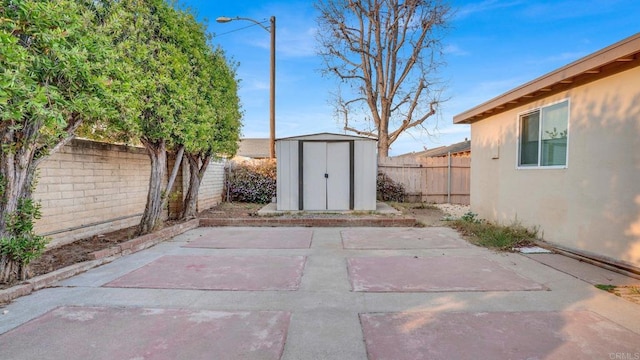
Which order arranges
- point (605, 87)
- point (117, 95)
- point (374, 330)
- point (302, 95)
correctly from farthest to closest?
1. point (302, 95)
2. point (605, 87)
3. point (117, 95)
4. point (374, 330)

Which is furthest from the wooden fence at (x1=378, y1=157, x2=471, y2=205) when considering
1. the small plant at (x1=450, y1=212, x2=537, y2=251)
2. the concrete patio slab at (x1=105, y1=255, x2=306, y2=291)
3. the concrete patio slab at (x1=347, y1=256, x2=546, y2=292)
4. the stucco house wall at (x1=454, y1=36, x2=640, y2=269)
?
the concrete patio slab at (x1=105, y1=255, x2=306, y2=291)

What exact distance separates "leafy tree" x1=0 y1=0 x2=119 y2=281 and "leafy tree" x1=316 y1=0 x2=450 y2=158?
12.1 metres

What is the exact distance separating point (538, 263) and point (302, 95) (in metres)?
11.5

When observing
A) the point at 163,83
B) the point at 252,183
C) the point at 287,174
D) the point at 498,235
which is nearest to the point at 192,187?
the point at 287,174

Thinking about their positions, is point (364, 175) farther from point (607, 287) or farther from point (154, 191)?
point (607, 287)

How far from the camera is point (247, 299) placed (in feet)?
10.4

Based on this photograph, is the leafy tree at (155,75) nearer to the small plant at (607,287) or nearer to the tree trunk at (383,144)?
the small plant at (607,287)

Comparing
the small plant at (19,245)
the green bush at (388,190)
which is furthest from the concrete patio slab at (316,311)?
the green bush at (388,190)

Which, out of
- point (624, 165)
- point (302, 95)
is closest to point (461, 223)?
point (624, 165)

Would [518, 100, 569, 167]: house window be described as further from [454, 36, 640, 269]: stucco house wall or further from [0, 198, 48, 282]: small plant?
[0, 198, 48, 282]: small plant

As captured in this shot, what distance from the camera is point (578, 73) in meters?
4.35

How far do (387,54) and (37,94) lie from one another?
46.3 feet

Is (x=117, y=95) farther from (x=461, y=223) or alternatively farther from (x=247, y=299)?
(x=461, y=223)

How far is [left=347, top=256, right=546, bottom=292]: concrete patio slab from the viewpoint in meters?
3.50
